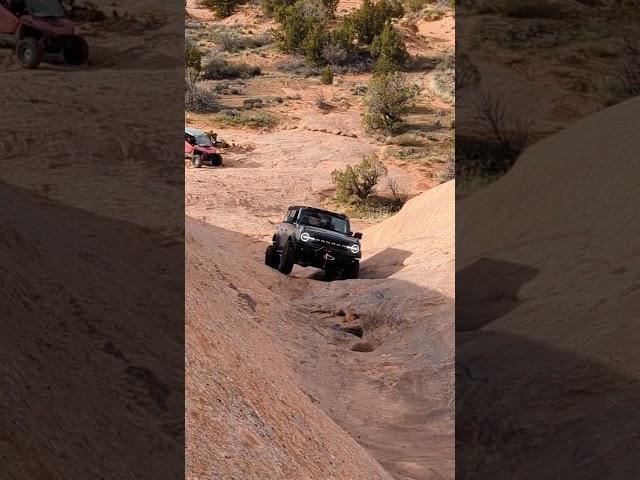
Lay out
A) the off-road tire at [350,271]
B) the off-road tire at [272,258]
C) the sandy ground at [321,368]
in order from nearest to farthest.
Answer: the sandy ground at [321,368]
the off-road tire at [350,271]
the off-road tire at [272,258]

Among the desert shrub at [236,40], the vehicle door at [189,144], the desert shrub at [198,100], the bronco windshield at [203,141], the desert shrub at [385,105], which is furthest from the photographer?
the desert shrub at [236,40]

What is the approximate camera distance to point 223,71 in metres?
34.8

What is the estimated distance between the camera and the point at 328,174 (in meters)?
24.9

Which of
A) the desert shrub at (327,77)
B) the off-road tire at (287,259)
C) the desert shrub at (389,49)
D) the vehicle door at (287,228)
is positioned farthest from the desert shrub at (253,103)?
the off-road tire at (287,259)

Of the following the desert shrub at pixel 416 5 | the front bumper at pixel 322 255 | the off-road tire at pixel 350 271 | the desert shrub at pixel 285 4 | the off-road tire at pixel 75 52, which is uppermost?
the desert shrub at pixel 416 5

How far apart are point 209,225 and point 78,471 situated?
1463cm

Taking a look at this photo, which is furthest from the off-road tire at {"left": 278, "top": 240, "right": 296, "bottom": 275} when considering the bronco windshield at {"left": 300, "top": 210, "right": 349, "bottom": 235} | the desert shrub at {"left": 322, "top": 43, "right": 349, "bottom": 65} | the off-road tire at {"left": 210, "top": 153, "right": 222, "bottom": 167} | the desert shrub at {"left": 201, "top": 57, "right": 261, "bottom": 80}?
the desert shrub at {"left": 322, "top": 43, "right": 349, "bottom": 65}

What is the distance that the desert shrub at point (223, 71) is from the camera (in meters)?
34.9

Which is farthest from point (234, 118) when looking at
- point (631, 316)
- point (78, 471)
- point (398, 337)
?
point (78, 471)

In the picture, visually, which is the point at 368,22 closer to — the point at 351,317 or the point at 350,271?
the point at 350,271

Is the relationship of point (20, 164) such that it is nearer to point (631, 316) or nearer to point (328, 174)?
point (631, 316)

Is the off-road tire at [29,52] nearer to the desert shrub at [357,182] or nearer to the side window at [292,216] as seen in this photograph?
the side window at [292,216]

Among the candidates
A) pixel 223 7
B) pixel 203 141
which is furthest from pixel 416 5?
pixel 203 141

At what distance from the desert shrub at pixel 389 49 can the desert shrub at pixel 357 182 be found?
12.0 meters
